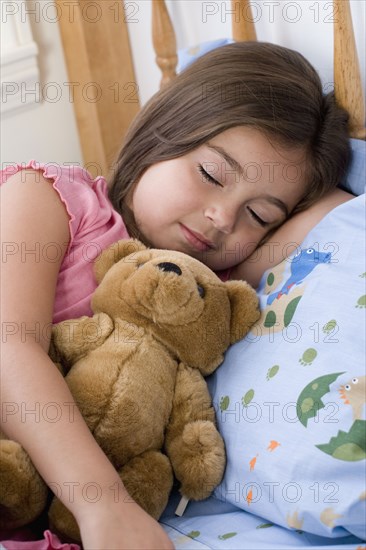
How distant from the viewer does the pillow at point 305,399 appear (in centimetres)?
88

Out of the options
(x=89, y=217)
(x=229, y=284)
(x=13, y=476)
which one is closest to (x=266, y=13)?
(x=89, y=217)

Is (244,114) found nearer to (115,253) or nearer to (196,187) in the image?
(196,187)

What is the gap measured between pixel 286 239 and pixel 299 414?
0.41 m

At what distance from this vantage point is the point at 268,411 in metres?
0.97

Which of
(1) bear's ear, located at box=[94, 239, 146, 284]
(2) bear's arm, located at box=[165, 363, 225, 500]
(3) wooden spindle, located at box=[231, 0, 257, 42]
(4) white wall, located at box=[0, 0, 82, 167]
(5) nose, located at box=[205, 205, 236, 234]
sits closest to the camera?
(2) bear's arm, located at box=[165, 363, 225, 500]

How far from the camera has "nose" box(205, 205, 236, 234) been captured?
1.22 m

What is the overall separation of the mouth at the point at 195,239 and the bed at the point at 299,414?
12 cm

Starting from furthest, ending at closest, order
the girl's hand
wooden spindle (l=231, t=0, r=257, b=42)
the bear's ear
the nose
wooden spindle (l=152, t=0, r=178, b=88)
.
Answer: wooden spindle (l=152, t=0, r=178, b=88), wooden spindle (l=231, t=0, r=257, b=42), the nose, the bear's ear, the girl's hand

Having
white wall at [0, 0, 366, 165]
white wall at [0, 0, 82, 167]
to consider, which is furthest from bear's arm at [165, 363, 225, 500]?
white wall at [0, 0, 82, 167]

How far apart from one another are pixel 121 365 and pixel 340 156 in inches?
22.0

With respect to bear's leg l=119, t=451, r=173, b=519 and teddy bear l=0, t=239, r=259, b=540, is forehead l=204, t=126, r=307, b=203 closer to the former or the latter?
teddy bear l=0, t=239, r=259, b=540

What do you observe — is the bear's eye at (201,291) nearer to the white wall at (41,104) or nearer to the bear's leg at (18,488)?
the bear's leg at (18,488)

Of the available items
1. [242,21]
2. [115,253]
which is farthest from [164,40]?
[115,253]

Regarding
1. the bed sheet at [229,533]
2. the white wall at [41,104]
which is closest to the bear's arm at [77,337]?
the bed sheet at [229,533]
